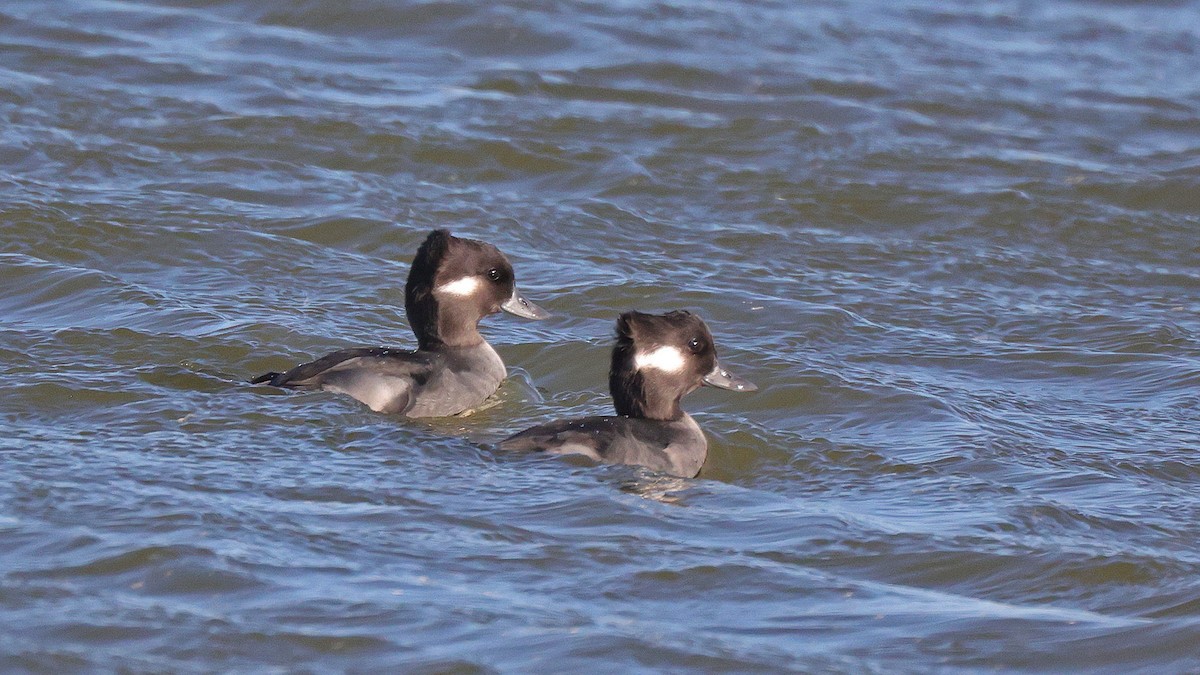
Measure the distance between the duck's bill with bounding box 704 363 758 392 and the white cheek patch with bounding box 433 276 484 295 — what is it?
1.48 meters

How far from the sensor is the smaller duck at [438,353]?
855cm

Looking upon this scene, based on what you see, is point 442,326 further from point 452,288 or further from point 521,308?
point 521,308

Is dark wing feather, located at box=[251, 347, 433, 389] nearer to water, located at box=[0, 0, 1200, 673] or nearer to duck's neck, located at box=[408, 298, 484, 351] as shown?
water, located at box=[0, 0, 1200, 673]

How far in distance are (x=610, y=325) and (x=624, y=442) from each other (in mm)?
2820

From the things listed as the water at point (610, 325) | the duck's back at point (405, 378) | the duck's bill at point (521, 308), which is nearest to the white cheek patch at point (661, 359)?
the water at point (610, 325)

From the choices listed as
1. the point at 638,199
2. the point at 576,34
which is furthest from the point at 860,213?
the point at 576,34

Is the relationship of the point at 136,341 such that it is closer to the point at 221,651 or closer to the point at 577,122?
the point at 221,651

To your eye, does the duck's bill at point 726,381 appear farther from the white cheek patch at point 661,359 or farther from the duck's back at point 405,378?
the duck's back at point 405,378

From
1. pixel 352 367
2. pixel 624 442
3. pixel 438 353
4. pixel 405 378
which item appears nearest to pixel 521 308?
pixel 438 353

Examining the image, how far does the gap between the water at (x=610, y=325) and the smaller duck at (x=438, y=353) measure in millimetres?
187

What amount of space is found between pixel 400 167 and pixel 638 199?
1.87 m

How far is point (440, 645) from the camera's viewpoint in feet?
19.4

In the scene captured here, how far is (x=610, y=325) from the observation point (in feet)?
35.2

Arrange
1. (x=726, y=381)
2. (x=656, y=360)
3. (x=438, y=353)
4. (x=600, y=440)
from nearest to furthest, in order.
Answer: (x=600, y=440)
(x=656, y=360)
(x=726, y=381)
(x=438, y=353)
